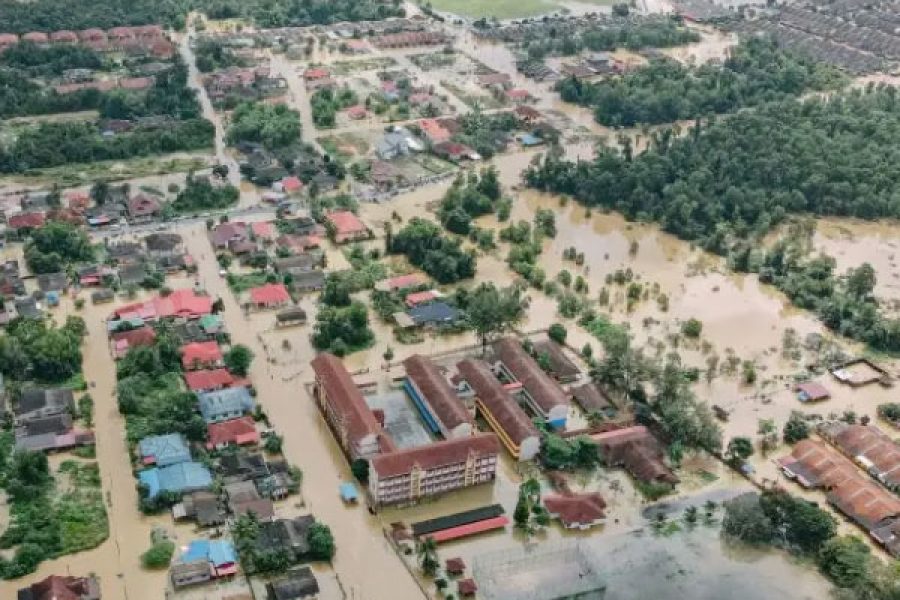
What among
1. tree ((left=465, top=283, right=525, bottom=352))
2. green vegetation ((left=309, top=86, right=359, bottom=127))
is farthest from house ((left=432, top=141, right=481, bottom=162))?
tree ((left=465, top=283, right=525, bottom=352))

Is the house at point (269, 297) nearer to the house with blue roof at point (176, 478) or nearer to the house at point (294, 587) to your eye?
the house with blue roof at point (176, 478)

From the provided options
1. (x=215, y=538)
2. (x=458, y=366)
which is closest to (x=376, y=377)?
(x=458, y=366)

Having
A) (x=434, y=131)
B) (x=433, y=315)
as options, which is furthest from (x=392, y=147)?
(x=433, y=315)

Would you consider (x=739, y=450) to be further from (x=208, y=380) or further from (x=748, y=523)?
(x=208, y=380)

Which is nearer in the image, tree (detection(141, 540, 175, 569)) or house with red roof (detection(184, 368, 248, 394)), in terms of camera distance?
Result: tree (detection(141, 540, 175, 569))

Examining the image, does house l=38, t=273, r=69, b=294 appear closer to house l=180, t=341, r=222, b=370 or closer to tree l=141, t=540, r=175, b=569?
house l=180, t=341, r=222, b=370

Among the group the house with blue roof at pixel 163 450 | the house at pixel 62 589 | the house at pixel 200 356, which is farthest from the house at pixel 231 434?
the house at pixel 62 589

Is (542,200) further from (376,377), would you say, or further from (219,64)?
(219,64)
